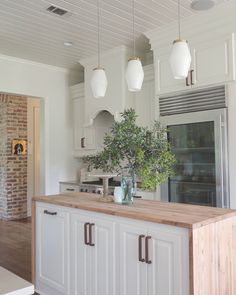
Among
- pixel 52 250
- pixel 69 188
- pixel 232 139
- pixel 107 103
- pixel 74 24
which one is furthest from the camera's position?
pixel 69 188

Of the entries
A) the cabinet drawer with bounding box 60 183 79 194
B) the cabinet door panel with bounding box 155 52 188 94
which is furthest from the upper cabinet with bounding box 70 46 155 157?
the cabinet drawer with bounding box 60 183 79 194

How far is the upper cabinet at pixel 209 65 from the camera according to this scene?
3000 millimetres

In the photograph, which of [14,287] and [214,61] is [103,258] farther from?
[214,61]

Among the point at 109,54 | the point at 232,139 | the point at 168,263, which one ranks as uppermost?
the point at 109,54

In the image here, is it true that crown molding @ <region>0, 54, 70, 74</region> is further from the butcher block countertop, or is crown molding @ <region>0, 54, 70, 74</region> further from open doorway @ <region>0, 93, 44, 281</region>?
the butcher block countertop

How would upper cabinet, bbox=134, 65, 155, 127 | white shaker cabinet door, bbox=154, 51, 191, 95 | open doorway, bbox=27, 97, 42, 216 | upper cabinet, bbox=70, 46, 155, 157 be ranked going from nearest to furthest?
1. white shaker cabinet door, bbox=154, 51, 191, 95
2. upper cabinet, bbox=134, 65, 155, 127
3. upper cabinet, bbox=70, 46, 155, 157
4. open doorway, bbox=27, 97, 42, 216

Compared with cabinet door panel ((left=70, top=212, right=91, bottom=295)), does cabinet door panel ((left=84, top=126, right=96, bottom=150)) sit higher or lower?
higher

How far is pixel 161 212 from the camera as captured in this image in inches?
79.9

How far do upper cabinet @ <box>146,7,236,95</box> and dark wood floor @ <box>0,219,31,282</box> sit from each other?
2.63 m

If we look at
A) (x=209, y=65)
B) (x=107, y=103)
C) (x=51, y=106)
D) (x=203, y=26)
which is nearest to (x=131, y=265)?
(x=209, y=65)

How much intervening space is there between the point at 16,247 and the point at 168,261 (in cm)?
317

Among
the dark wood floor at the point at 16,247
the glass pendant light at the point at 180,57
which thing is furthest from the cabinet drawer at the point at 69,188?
the glass pendant light at the point at 180,57

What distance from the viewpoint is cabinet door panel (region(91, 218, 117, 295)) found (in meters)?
2.13

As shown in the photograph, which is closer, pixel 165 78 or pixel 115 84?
pixel 165 78
